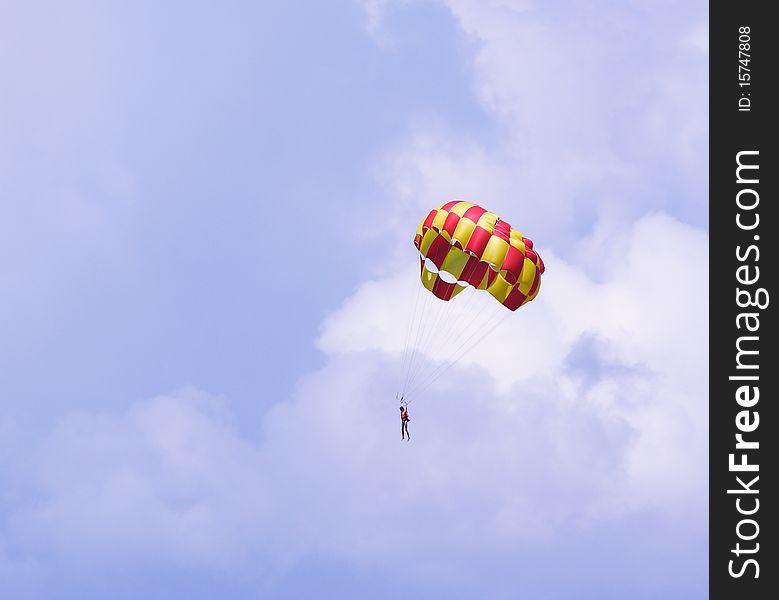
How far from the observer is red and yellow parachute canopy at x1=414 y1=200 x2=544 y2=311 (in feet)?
182

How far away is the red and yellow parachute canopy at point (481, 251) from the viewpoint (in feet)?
182

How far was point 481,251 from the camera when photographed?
182 feet
